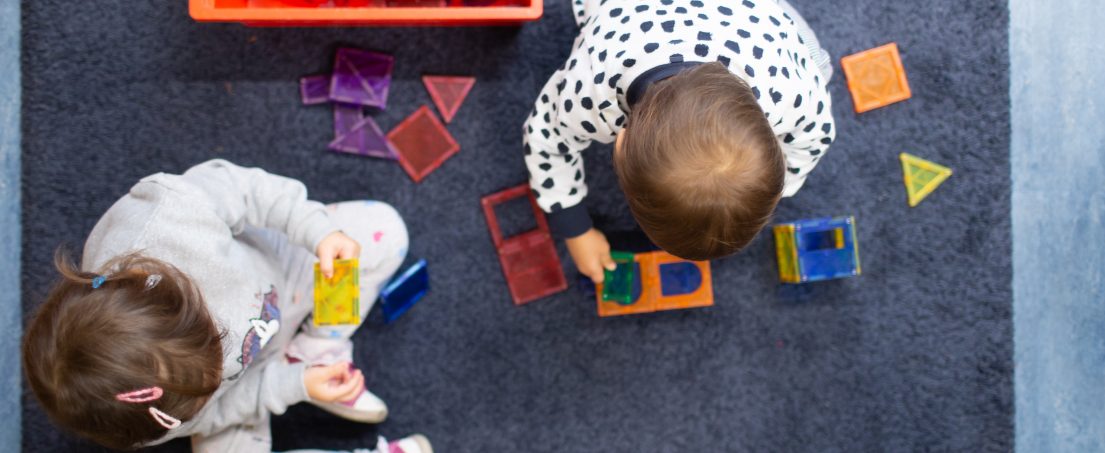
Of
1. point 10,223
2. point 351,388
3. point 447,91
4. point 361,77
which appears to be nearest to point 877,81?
point 447,91

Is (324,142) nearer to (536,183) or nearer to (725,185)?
(536,183)

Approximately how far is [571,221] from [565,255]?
0.39ft

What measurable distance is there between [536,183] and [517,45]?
231 mm

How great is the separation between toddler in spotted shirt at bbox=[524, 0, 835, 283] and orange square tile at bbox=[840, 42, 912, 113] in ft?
0.36

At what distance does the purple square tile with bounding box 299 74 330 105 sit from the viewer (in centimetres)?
104

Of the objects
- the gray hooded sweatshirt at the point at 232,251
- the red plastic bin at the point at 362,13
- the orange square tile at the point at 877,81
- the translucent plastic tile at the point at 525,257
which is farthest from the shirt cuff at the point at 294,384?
the orange square tile at the point at 877,81

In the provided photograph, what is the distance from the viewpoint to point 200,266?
31.2 inches

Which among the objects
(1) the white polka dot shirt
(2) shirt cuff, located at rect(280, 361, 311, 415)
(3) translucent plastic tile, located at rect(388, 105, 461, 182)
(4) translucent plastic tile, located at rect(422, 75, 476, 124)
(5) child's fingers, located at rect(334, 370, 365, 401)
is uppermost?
(1) the white polka dot shirt

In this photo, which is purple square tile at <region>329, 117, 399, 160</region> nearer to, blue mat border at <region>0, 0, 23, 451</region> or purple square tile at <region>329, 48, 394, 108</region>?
purple square tile at <region>329, 48, 394, 108</region>

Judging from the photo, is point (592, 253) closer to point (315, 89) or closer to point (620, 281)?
point (620, 281)

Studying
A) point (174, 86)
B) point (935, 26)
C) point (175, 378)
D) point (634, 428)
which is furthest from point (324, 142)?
point (935, 26)

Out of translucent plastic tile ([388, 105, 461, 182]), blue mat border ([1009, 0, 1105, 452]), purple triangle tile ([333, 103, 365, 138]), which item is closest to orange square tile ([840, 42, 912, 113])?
blue mat border ([1009, 0, 1105, 452])

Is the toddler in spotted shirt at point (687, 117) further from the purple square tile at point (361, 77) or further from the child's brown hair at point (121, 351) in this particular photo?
the child's brown hair at point (121, 351)

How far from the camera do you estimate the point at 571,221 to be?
96cm
